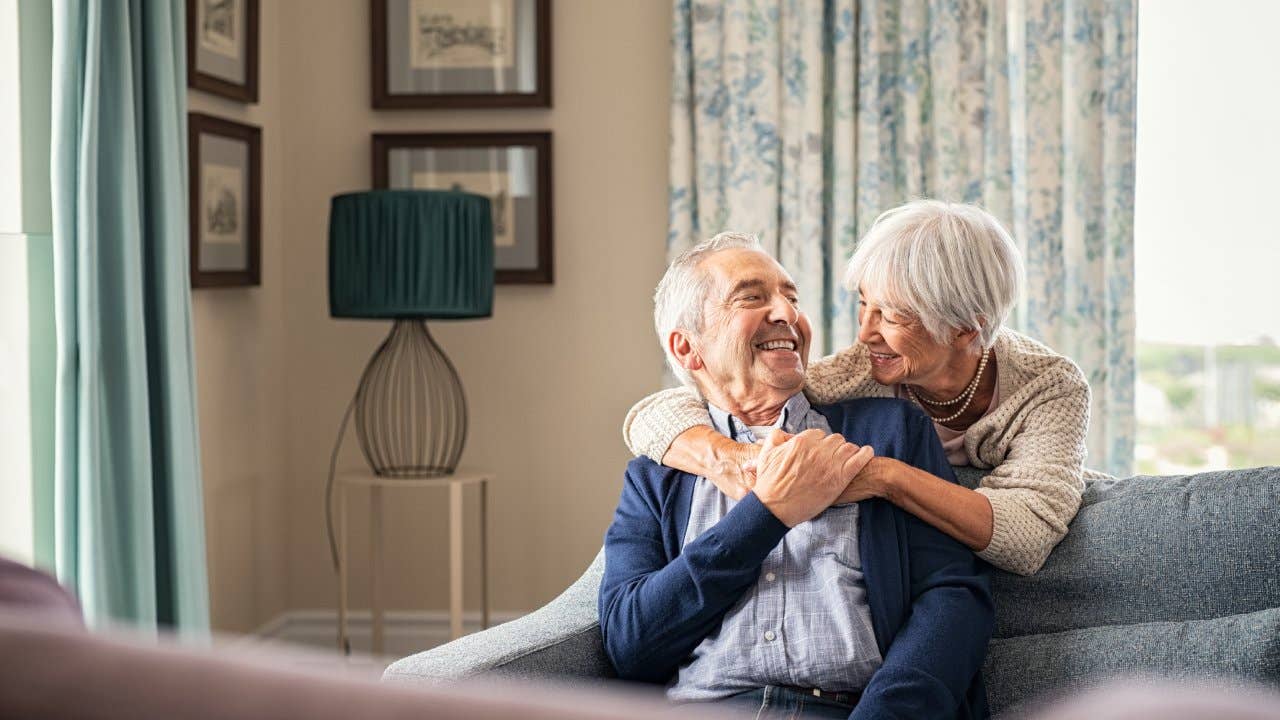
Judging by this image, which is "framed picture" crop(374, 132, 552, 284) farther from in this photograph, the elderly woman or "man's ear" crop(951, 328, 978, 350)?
"man's ear" crop(951, 328, 978, 350)

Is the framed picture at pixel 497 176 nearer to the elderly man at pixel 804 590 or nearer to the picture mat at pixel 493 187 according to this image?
the picture mat at pixel 493 187

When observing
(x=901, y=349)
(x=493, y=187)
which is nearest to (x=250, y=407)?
(x=493, y=187)

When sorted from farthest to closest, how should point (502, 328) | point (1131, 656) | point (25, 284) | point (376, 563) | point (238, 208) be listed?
1. point (502, 328)
2. point (376, 563)
3. point (238, 208)
4. point (25, 284)
5. point (1131, 656)

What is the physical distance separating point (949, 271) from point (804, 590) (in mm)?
594

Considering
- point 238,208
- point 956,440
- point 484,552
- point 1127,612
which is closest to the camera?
point 1127,612

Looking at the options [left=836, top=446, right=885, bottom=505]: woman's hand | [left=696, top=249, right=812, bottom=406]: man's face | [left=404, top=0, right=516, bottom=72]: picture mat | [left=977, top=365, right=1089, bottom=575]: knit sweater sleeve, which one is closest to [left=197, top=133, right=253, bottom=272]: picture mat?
[left=404, top=0, right=516, bottom=72]: picture mat

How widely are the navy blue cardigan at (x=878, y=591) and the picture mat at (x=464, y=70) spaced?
234cm

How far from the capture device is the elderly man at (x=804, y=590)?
1.73 metres

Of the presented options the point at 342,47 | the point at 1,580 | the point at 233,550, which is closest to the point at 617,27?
the point at 342,47

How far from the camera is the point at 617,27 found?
3.95 m

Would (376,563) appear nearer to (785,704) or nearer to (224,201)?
(224,201)

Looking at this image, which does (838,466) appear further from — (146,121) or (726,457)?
(146,121)

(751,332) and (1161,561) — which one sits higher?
(751,332)

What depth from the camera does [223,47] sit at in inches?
139
